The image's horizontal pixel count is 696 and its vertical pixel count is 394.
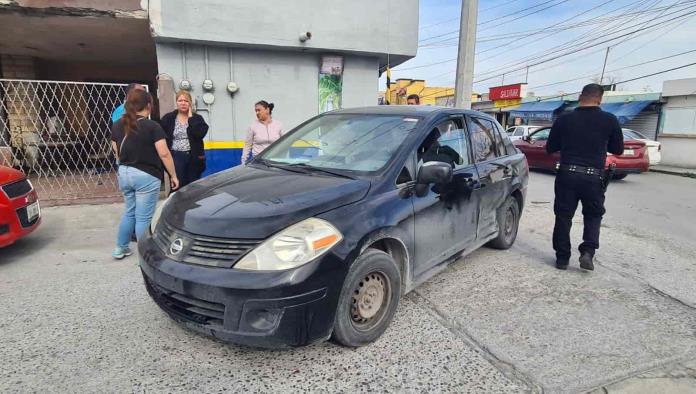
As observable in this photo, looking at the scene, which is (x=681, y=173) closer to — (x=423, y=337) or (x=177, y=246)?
(x=423, y=337)

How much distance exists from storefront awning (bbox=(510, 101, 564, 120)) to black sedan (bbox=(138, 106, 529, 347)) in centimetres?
2363

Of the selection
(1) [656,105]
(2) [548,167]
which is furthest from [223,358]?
(1) [656,105]

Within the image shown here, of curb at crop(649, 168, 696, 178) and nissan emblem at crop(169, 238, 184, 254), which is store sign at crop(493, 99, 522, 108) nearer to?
curb at crop(649, 168, 696, 178)

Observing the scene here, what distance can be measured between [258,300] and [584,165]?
342 centimetres

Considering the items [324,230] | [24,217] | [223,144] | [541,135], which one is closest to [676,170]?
[541,135]

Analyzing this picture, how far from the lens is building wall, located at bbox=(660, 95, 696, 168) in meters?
15.4

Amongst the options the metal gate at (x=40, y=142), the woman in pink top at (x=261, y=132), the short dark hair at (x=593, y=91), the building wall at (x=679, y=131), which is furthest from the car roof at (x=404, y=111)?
the building wall at (x=679, y=131)

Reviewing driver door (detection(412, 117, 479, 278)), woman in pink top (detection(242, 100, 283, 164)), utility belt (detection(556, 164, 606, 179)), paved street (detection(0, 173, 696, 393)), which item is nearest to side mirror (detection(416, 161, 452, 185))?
driver door (detection(412, 117, 479, 278))

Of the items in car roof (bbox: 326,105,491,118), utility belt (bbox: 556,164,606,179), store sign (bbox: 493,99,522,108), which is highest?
store sign (bbox: 493,99,522,108)

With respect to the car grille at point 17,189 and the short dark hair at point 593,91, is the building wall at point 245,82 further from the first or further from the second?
the short dark hair at point 593,91

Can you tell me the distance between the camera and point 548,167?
12.2 meters

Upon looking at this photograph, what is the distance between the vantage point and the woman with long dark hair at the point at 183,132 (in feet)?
15.8

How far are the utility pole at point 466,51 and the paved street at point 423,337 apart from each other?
3891 millimetres

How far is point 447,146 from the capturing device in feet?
11.5
